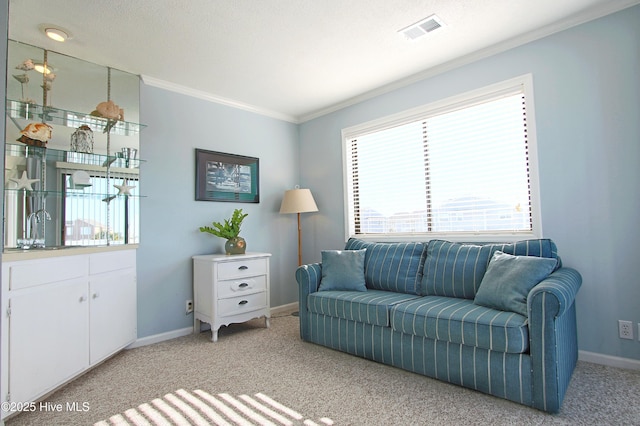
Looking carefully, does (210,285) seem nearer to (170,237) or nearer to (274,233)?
(170,237)

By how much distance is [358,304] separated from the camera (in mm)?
2631

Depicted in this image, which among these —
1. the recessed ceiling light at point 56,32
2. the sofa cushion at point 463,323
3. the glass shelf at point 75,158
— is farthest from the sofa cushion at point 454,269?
the recessed ceiling light at point 56,32

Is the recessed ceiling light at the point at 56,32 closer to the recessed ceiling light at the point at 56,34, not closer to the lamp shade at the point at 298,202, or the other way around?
the recessed ceiling light at the point at 56,34

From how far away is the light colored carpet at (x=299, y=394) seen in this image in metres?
1.80

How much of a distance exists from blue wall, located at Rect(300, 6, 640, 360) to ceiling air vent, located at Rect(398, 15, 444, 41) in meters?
0.77

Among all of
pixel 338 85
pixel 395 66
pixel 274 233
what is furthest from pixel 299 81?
pixel 274 233

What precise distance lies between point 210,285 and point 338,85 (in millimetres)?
2394

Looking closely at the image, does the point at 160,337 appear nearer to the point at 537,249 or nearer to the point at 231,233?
the point at 231,233

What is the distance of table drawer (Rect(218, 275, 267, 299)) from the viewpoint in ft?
10.6

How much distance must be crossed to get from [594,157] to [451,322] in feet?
5.23

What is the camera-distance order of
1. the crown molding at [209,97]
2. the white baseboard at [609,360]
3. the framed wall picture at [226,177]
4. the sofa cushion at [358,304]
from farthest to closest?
the framed wall picture at [226,177], the crown molding at [209,97], the sofa cushion at [358,304], the white baseboard at [609,360]

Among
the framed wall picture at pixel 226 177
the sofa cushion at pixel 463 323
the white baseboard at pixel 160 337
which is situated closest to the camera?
the sofa cushion at pixel 463 323

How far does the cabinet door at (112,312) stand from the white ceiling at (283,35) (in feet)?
5.89

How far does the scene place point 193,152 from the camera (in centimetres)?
359
